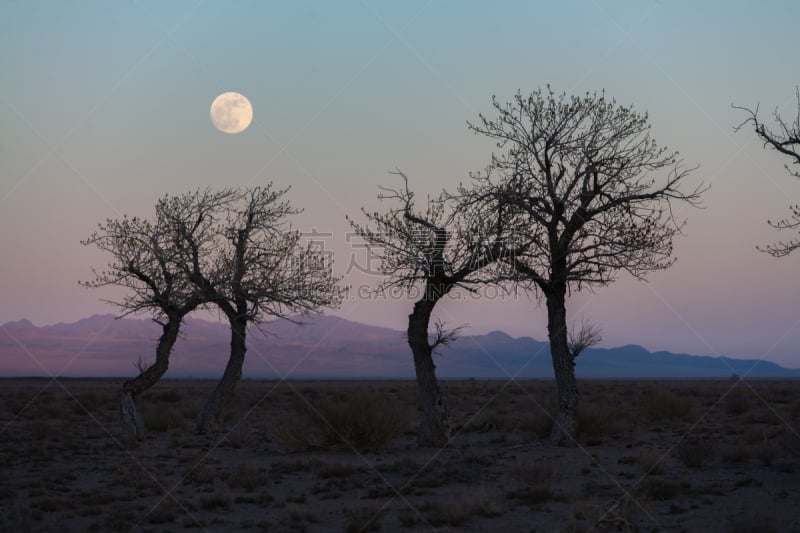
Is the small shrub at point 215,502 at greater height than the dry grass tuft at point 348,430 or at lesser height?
lesser

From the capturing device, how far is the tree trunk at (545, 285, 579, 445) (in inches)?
879

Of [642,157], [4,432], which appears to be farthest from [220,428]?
[642,157]

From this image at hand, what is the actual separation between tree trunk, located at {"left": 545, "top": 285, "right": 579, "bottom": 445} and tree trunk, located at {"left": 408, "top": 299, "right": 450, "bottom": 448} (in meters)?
3.31

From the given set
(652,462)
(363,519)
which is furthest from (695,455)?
(363,519)

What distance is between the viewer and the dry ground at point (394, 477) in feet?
43.7

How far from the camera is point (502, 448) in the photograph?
2291 cm

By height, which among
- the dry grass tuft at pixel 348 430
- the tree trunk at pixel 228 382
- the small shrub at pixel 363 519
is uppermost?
the tree trunk at pixel 228 382

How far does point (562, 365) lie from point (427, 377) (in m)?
3.93

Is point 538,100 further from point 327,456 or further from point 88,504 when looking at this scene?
point 88,504

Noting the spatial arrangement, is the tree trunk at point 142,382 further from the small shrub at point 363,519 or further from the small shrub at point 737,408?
the small shrub at point 737,408

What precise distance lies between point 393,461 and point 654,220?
31.7 feet

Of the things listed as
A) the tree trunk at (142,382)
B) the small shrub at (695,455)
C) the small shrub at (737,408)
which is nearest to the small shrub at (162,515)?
the tree trunk at (142,382)

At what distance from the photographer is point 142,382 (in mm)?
25766

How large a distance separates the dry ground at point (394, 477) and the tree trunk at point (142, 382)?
2.19 feet
